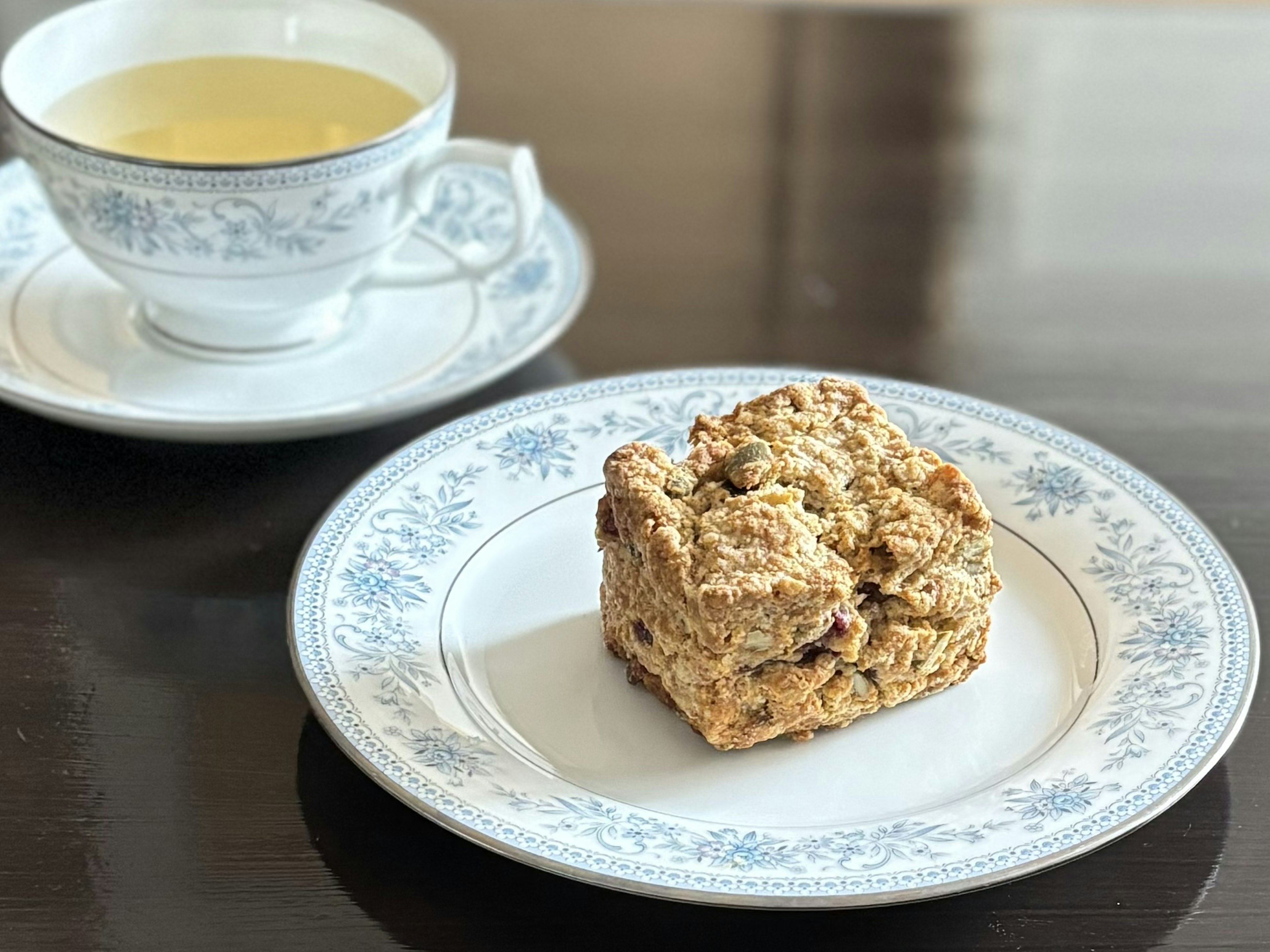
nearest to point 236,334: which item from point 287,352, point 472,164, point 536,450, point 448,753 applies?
point 287,352

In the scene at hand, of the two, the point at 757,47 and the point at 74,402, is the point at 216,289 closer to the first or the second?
the point at 74,402

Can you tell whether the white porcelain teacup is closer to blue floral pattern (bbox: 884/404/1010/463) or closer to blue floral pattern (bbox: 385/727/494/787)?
blue floral pattern (bbox: 884/404/1010/463)

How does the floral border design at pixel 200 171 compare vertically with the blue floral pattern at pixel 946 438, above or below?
above

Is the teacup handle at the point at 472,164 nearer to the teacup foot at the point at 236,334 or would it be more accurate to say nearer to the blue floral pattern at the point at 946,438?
the teacup foot at the point at 236,334

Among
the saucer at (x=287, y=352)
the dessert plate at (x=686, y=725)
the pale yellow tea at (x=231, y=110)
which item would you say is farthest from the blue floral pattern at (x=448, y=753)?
the pale yellow tea at (x=231, y=110)

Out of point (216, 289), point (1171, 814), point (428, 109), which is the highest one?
point (428, 109)

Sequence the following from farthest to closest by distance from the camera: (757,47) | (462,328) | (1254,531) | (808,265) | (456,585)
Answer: (757,47), (808,265), (462,328), (1254,531), (456,585)

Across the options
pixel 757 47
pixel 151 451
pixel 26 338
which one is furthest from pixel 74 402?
pixel 757 47
